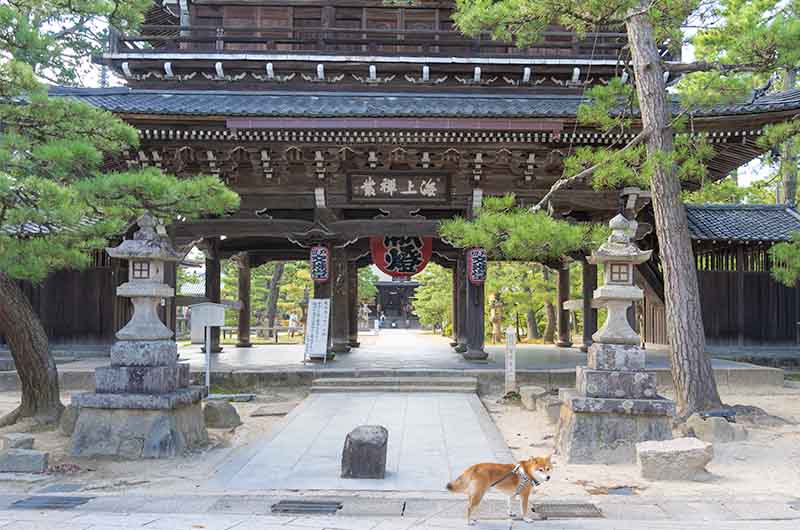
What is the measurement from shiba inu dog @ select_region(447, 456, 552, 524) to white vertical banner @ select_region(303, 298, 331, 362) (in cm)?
873

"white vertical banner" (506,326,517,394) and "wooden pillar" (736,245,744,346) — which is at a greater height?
"wooden pillar" (736,245,744,346)

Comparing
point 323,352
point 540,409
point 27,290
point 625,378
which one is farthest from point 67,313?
point 625,378

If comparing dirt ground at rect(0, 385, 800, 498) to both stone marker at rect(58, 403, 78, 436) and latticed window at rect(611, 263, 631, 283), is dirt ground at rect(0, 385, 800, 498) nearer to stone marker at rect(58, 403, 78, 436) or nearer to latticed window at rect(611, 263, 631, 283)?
stone marker at rect(58, 403, 78, 436)

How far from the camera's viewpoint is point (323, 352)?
14.2 m

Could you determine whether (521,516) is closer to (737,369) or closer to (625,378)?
(625,378)

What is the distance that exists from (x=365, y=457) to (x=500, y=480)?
1.77 meters

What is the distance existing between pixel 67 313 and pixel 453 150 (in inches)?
381

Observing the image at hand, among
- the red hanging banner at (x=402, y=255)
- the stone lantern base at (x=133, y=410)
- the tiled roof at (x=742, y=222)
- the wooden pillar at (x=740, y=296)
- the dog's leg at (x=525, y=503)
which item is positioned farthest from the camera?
the red hanging banner at (x=402, y=255)

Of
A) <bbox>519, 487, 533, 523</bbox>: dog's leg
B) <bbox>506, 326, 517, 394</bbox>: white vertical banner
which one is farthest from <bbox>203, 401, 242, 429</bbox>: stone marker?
<bbox>519, 487, 533, 523</bbox>: dog's leg

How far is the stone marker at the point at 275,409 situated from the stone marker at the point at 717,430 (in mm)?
6070

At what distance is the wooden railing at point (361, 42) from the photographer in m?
15.1

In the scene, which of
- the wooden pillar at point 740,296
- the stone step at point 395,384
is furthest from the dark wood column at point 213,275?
the wooden pillar at point 740,296

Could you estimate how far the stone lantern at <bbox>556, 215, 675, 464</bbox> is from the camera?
745 cm

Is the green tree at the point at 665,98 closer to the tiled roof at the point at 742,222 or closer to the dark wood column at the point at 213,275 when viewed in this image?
the tiled roof at the point at 742,222
